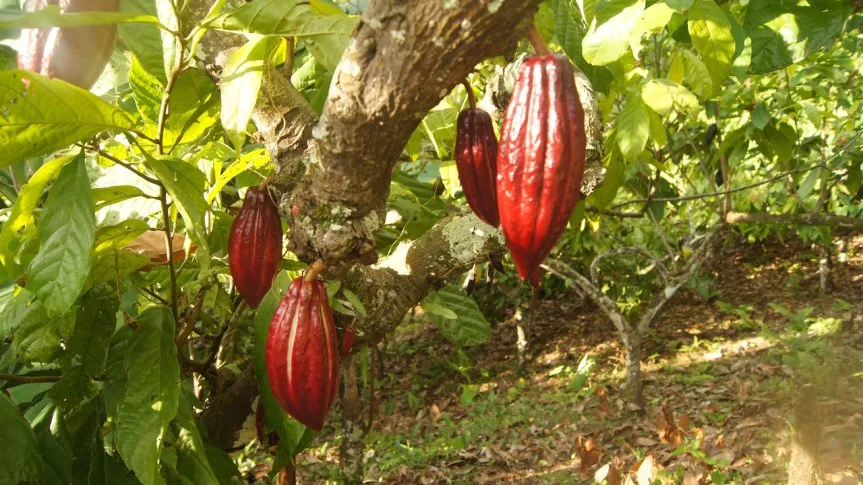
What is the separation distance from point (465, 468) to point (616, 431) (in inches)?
30.8

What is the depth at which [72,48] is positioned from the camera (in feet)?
2.82

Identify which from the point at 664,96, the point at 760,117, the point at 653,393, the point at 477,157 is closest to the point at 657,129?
the point at 664,96

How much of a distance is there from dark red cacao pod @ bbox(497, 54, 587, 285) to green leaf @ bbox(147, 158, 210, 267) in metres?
0.45

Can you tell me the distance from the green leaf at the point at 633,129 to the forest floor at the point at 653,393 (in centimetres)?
93

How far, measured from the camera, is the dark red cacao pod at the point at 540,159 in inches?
23.4

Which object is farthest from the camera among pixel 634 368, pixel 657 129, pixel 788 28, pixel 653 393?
pixel 653 393

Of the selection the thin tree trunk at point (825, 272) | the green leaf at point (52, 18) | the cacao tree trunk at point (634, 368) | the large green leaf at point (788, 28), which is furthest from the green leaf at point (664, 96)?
the thin tree trunk at point (825, 272)

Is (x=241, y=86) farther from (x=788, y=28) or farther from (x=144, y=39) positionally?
(x=788, y=28)

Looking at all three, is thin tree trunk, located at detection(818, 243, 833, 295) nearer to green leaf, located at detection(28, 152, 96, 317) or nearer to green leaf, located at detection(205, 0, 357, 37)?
green leaf, located at detection(205, 0, 357, 37)

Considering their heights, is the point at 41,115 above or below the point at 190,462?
above

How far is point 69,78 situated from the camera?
0.87 meters

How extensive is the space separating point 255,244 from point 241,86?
256mm

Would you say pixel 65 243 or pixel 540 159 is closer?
pixel 540 159

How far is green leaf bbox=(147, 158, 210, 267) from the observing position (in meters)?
0.90
